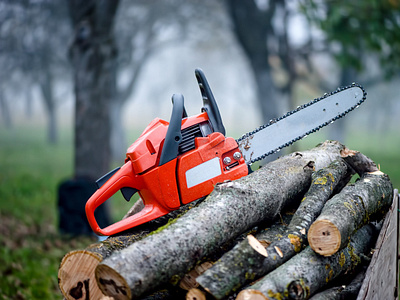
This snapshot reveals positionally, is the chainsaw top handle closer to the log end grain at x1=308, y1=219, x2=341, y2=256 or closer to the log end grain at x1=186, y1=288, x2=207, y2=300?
the log end grain at x1=308, y1=219, x2=341, y2=256

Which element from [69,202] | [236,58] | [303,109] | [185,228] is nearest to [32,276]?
[69,202]

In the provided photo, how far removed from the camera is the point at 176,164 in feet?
7.36

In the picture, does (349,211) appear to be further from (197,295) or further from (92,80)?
(92,80)

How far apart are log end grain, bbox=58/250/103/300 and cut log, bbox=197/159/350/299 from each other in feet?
2.13

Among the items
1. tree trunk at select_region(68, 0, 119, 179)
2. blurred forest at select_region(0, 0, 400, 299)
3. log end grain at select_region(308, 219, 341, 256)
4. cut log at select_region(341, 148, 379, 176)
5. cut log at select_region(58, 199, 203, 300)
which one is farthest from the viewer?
blurred forest at select_region(0, 0, 400, 299)

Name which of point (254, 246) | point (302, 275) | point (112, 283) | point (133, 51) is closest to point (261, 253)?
point (254, 246)

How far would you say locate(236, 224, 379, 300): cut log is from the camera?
157 cm

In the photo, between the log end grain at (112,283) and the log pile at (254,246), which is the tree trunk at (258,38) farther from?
the log end grain at (112,283)

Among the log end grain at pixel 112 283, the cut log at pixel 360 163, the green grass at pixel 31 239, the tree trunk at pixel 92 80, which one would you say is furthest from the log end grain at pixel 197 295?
the tree trunk at pixel 92 80

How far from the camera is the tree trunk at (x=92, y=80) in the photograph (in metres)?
5.50

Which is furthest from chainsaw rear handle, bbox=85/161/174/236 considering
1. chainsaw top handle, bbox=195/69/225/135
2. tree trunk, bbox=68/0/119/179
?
tree trunk, bbox=68/0/119/179

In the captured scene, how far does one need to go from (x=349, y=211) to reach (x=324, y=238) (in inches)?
9.6

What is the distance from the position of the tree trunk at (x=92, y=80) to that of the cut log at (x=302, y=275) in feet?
14.3

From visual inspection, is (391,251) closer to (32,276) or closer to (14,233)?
(32,276)
